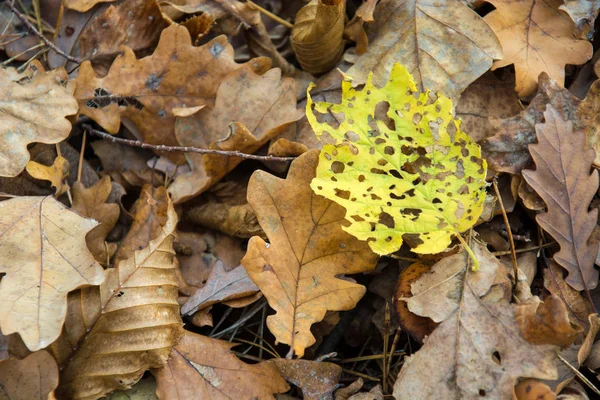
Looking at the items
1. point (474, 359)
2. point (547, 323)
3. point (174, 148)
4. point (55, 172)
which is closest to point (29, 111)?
point (55, 172)

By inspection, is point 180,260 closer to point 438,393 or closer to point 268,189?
point 268,189

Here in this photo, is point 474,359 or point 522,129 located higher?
point 522,129

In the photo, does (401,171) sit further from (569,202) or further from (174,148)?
(174,148)

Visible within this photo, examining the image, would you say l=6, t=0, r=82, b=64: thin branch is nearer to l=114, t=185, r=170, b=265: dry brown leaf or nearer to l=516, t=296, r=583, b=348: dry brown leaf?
l=114, t=185, r=170, b=265: dry brown leaf

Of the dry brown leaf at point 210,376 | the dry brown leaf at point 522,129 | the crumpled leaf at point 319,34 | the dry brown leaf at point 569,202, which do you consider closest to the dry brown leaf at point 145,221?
the dry brown leaf at point 210,376

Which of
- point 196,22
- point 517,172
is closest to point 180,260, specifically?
point 196,22

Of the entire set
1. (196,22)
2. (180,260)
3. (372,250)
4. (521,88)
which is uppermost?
(196,22)
